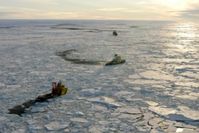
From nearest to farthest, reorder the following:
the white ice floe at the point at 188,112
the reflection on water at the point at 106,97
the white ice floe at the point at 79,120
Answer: the reflection on water at the point at 106,97, the white ice floe at the point at 79,120, the white ice floe at the point at 188,112

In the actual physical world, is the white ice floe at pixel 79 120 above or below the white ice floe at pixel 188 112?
below

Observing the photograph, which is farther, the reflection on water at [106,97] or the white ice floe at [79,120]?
the white ice floe at [79,120]

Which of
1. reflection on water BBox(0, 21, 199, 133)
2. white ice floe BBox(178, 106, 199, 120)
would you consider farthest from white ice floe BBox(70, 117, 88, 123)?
white ice floe BBox(178, 106, 199, 120)

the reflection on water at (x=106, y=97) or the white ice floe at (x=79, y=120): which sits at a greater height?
the reflection on water at (x=106, y=97)

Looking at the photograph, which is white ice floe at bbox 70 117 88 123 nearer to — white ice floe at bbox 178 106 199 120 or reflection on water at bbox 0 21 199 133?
reflection on water at bbox 0 21 199 133

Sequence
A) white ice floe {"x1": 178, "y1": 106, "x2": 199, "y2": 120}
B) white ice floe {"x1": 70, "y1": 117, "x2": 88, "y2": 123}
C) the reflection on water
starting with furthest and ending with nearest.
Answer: white ice floe {"x1": 178, "y1": 106, "x2": 199, "y2": 120} < white ice floe {"x1": 70, "y1": 117, "x2": 88, "y2": 123} < the reflection on water

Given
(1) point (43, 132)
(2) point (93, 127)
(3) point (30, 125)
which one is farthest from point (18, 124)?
(2) point (93, 127)

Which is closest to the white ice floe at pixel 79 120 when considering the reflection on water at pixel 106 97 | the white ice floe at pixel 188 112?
the reflection on water at pixel 106 97

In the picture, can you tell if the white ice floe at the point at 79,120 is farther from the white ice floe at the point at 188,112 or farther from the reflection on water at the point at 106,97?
Result: the white ice floe at the point at 188,112

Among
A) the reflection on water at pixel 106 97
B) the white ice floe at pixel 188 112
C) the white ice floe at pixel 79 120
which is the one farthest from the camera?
the white ice floe at pixel 188 112

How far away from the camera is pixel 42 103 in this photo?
7.08m

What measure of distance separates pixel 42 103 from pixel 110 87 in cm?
211

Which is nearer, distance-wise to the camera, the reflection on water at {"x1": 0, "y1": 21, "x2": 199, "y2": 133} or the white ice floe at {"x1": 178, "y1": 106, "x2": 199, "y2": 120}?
the reflection on water at {"x1": 0, "y1": 21, "x2": 199, "y2": 133}

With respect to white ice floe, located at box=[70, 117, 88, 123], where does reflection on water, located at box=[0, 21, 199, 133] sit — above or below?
above
